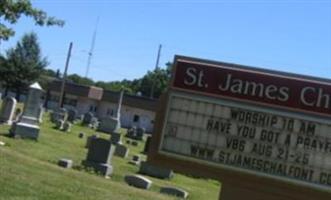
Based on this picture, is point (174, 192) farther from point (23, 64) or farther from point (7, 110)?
point (23, 64)

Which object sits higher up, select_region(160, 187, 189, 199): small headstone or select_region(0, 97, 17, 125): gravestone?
select_region(0, 97, 17, 125): gravestone

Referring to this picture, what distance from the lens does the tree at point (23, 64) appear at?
75125 millimetres

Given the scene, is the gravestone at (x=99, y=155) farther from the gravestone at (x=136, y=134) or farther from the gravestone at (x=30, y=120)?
the gravestone at (x=136, y=134)

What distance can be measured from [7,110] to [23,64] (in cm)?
4171

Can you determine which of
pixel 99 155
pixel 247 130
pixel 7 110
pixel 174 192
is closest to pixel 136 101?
pixel 7 110

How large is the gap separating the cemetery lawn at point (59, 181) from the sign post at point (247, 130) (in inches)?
196

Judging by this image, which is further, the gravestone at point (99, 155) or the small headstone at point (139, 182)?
the gravestone at point (99, 155)

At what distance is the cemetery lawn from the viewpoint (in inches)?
552

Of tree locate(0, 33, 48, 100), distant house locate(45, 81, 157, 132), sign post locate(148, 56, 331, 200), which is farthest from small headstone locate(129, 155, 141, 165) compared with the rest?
distant house locate(45, 81, 157, 132)

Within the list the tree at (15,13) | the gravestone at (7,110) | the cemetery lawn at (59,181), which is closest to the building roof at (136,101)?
the gravestone at (7,110)

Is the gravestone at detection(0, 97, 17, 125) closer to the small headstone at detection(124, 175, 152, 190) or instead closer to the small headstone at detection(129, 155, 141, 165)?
the small headstone at detection(129, 155, 141, 165)

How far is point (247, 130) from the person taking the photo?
28.0ft

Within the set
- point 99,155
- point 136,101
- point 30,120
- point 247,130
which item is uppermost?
point 136,101

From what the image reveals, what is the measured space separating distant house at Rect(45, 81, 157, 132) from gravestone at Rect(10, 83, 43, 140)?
58.9 m
